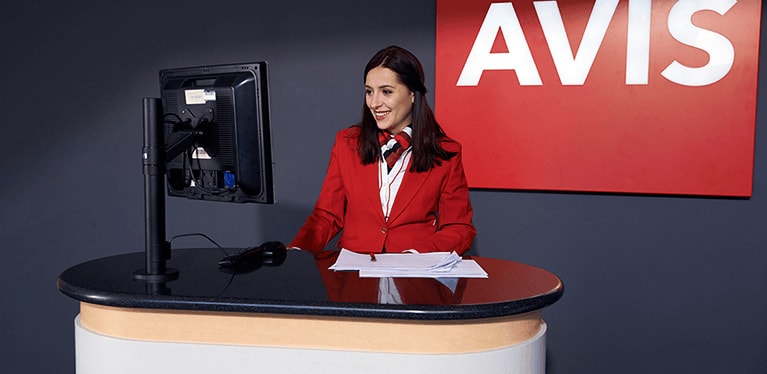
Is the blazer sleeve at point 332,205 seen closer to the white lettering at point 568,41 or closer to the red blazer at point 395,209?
the red blazer at point 395,209

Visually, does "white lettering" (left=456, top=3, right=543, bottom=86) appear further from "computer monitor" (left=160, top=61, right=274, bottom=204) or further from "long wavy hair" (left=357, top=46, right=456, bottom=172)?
"computer monitor" (left=160, top=61, right=274, bottom=204)

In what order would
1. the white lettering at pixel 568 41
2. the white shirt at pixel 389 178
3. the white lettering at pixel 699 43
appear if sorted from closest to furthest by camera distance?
the white shirt at pixel 389 178 → the white lettering at pixel 699 43 → the white lettering at pixel 568 41

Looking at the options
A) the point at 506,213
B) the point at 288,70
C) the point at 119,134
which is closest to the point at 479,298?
the point at 506,213

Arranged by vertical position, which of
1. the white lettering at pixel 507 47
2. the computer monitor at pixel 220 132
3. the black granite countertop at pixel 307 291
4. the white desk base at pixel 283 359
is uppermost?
the white lettering at pixel 507 47

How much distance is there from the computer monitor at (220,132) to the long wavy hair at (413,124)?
2.69 feet

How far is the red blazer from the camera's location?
2.62m

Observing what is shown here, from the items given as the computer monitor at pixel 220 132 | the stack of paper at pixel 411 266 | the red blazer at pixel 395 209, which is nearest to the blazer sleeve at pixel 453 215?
the red blazer at pixel 395 209

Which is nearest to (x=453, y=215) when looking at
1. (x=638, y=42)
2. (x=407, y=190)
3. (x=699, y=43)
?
(x=407, y=190)

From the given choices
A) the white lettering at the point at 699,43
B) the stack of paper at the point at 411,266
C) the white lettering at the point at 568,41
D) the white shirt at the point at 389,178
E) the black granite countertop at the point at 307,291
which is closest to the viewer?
the black granite countertop at the point at 307,291

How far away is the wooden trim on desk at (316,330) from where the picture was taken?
1.57 metres

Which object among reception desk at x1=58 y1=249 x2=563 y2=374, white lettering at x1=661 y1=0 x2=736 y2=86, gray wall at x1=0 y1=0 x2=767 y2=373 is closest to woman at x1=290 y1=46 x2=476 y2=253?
gray wall at x1=0 y1=0 x2=767 y2=373

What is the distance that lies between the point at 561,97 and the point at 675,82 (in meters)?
0.47

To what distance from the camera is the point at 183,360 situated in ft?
5.40

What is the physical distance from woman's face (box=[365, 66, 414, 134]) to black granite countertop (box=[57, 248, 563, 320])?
83cm
